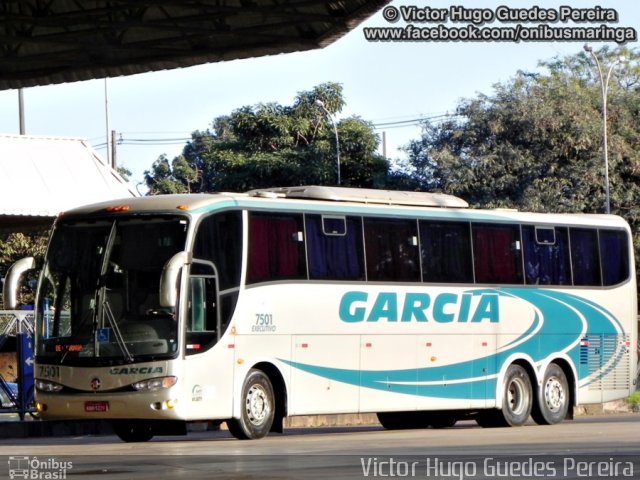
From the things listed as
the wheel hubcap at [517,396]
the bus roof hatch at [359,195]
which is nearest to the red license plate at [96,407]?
the bus roof hatch at [359,195]

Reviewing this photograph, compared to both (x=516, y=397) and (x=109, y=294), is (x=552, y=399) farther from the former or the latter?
(x=109, y=294)

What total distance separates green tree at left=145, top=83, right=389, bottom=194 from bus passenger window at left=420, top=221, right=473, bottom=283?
4155 cm

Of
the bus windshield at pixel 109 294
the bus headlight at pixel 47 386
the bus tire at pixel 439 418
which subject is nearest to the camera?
the bus windshield at pixel 109 294

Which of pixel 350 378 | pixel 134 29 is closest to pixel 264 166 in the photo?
pixel 134 29

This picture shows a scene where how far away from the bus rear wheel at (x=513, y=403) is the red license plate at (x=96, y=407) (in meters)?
7.20

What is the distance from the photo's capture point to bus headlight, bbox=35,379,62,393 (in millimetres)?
18906

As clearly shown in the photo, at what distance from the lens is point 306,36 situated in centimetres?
2398

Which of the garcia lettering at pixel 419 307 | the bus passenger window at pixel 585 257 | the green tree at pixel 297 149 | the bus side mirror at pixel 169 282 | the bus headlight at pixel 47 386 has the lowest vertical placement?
the bus headlight at pixel 47 386

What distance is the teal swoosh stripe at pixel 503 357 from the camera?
21250 millimetres

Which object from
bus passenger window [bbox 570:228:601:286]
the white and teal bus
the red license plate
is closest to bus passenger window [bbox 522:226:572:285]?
the white and teal bus

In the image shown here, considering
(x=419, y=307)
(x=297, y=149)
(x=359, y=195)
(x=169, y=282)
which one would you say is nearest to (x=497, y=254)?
(x=419, y=307)

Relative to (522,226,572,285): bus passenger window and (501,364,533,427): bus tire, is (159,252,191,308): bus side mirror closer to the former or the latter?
(501,364,533,427): bus tire

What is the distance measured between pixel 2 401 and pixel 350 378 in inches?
296

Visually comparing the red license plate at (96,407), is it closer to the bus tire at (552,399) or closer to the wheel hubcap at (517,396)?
the wheel hubcap at (517,396)
